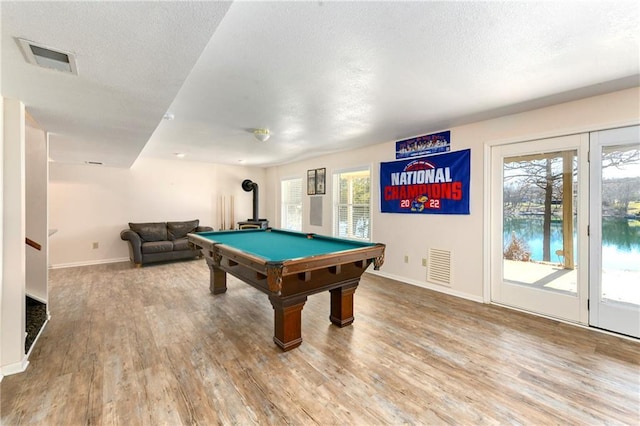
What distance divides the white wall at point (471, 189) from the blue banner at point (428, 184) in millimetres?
97

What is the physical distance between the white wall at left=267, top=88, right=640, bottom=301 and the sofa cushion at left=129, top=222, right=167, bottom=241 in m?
4.02

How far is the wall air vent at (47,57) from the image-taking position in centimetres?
→ 134

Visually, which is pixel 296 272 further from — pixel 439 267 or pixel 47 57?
pixel 439 267

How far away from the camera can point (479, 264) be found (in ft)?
11.5

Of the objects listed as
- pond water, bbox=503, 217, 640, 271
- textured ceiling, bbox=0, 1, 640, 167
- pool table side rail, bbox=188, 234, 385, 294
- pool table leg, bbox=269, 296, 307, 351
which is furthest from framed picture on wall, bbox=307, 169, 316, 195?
pond water, bbox=503, 217, 640, 271

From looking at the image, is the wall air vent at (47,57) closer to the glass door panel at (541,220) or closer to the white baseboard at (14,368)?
the white baseboard at (14,368)

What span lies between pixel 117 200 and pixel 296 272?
5698mm

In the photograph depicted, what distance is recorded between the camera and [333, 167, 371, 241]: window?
16.8 ft

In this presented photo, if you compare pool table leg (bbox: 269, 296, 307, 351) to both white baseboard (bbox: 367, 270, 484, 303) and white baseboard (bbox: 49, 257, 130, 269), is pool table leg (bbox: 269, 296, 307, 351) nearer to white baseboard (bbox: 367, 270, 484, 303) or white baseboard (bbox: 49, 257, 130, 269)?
white baseboard (bbox: 367, 270, 484, 303)

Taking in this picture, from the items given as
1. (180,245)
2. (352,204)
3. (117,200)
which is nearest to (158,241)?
(180,245)

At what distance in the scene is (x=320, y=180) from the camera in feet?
19.6

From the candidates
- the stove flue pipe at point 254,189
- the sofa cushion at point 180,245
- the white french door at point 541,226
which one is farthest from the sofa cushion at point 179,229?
the white french door at point 541,226

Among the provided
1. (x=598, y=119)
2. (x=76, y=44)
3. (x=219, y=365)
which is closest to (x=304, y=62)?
(x=76, y=44)

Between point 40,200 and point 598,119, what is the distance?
19.1 feet
